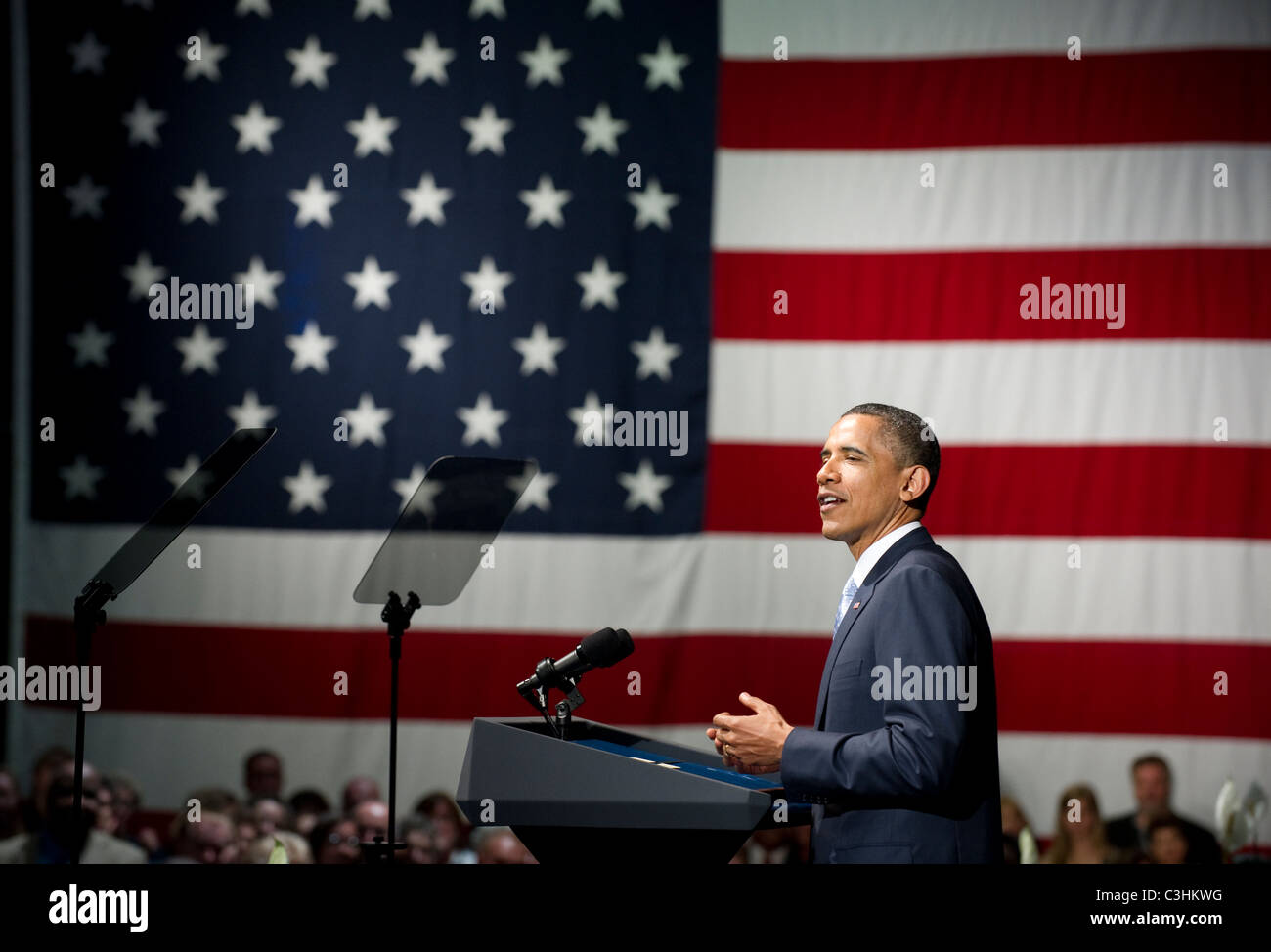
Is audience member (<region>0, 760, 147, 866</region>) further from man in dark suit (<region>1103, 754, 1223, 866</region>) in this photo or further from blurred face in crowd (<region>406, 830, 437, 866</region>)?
man in dark suit (<region>1103, 754, 1223, 866</region>)

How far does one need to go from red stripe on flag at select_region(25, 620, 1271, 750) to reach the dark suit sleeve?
10.0 feet

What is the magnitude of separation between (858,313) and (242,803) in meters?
2.95

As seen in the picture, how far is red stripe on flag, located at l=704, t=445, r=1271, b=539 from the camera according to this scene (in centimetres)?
494

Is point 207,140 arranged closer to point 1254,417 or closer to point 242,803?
point 242,803

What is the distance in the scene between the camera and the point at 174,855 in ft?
14.1

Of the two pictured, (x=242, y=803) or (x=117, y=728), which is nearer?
(x=242, y=803)

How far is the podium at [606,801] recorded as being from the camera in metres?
1.69

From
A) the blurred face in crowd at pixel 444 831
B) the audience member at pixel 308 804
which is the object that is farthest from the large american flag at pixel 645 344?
the blurred face in crowd at pixel 444 831

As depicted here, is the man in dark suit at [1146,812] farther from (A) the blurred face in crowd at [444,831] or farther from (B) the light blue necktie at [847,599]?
(B) the light blue necktie at [847,599]

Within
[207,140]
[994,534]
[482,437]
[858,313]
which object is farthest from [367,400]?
[994,534]

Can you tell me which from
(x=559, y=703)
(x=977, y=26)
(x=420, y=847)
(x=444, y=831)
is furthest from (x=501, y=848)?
(x=977, y=26)

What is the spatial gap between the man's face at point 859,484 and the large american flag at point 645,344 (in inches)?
115
